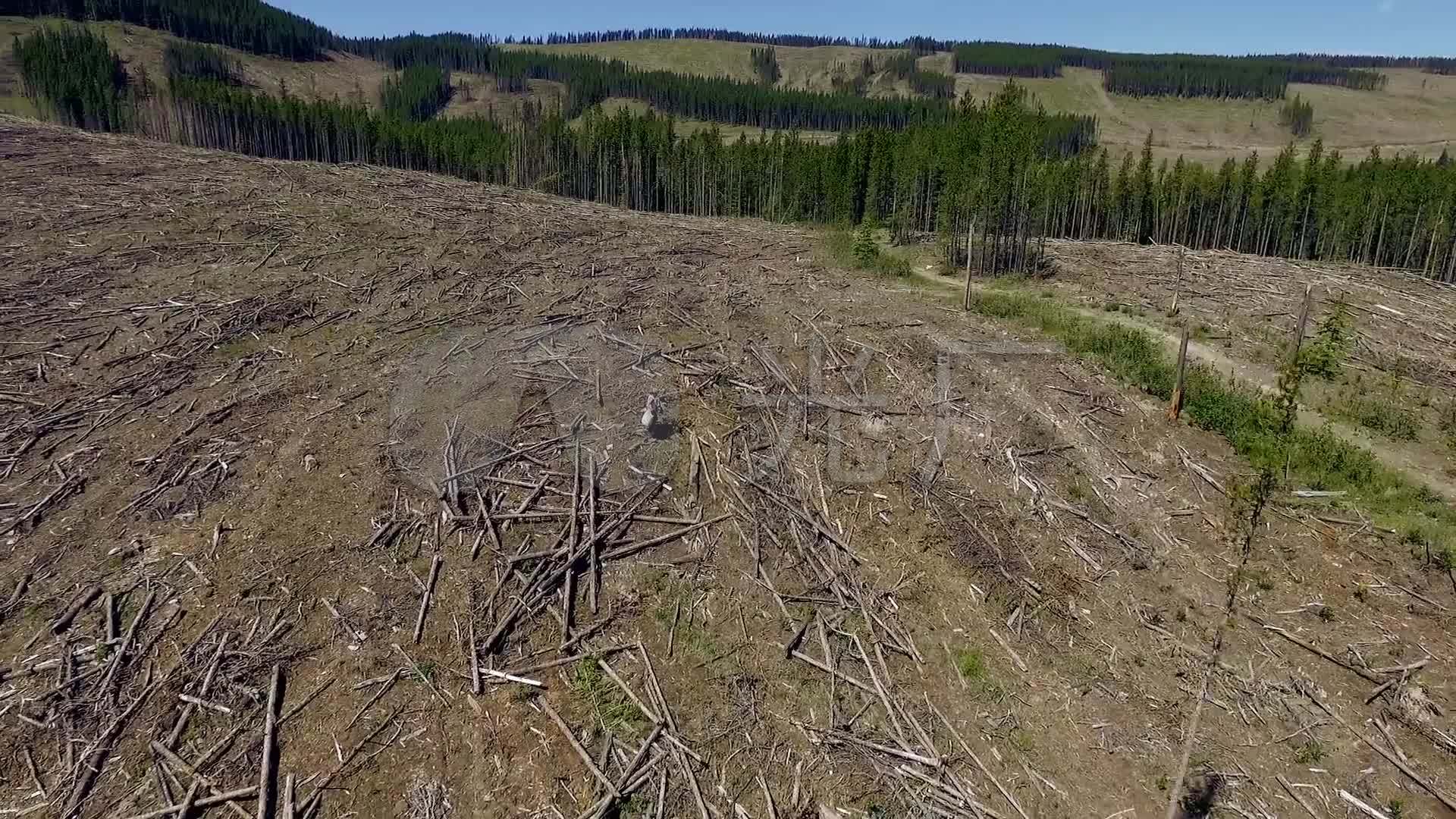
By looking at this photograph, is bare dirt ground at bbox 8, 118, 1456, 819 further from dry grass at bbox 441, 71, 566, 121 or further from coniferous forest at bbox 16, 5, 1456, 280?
dry grass at bbox 441, 71, 566, 121

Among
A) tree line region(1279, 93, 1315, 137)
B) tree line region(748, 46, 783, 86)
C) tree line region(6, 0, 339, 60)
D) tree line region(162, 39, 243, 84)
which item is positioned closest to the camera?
tree line region(162, 39, 243, 84)

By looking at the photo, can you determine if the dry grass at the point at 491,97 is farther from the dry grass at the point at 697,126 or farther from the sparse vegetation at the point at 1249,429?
the sparse vegetation at the point at 1249,429

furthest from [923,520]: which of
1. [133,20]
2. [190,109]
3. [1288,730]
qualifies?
[133,20]

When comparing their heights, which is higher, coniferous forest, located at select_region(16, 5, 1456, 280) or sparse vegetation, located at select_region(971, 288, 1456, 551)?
coniferous forest, located at select_region(16, 5, 1456, 280)

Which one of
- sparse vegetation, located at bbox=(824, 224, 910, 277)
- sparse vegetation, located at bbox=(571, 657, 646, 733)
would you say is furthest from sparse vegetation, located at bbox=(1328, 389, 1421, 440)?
sparse vegetation, located at bbox=(571, 657, 646, 733)

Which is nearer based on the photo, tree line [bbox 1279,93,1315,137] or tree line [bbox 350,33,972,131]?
tree line [bbox 350,33,972,131]

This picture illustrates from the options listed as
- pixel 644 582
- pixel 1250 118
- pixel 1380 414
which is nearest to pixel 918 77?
pixel 1250 118

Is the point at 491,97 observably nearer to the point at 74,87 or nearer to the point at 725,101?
the point at 725,101
